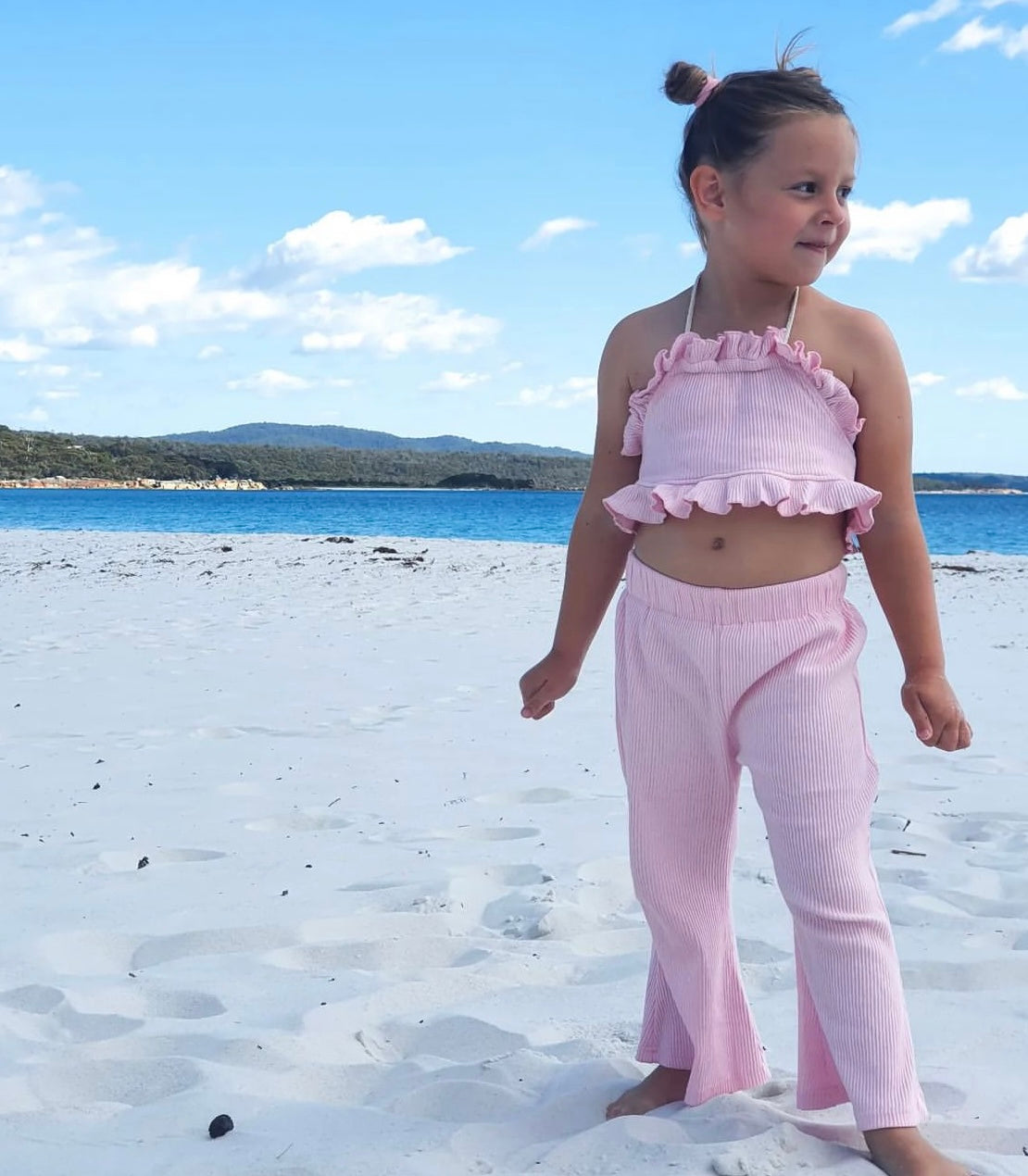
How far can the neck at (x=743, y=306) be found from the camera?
189cm

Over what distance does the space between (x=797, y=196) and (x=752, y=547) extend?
20.3 inches

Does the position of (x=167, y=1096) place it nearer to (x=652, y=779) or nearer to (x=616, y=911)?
(x=652, y=779)

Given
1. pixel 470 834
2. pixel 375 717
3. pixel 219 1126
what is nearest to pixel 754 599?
pixel 219 1126

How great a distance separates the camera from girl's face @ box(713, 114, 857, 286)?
1793 mm

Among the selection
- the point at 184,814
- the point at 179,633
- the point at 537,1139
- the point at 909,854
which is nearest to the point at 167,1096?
the point at 537,1139

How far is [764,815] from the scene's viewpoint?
5.87ft

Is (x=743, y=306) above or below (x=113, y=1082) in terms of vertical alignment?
above

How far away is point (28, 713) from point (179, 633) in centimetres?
237

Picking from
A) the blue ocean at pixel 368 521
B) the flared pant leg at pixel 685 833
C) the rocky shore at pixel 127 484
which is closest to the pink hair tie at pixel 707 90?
the flared pant leg at pixel 685 833

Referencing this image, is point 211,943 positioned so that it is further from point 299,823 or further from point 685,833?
point 685,833

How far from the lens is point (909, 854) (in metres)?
3.09

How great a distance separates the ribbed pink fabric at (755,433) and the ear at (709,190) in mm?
187

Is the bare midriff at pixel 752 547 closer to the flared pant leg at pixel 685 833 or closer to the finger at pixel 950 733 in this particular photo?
the flared pant leg at pixel 685 833

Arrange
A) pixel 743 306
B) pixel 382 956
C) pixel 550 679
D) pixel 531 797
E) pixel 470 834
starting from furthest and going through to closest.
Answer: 1. pixel 531 797
2. pixel 470 834
3. pixel 382 956
4. pixel 550 679
5. pixel 743 306
